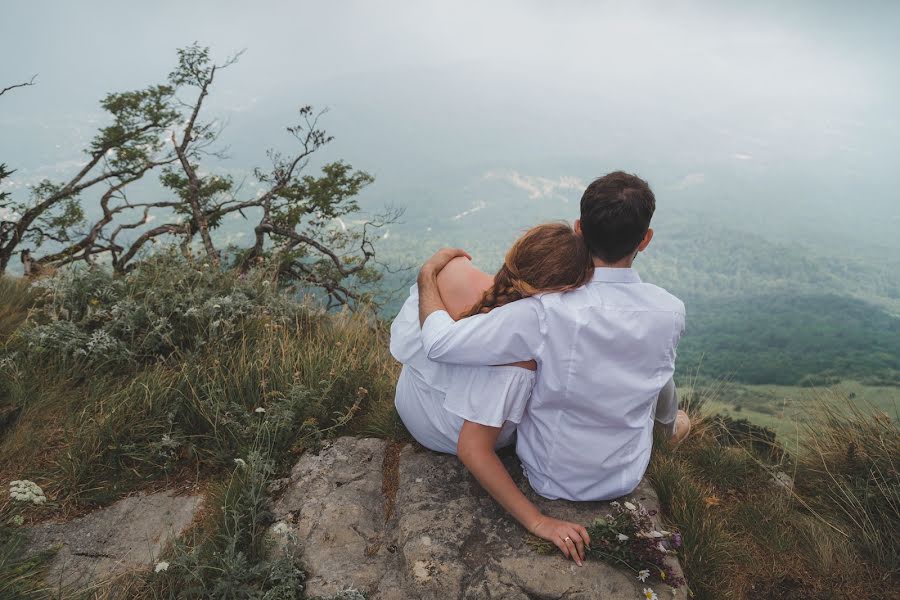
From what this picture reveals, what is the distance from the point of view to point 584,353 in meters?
1.79

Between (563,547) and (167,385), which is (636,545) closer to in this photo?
(563,547)

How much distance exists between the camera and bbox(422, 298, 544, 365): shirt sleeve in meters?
1.78

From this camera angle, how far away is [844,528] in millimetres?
2795

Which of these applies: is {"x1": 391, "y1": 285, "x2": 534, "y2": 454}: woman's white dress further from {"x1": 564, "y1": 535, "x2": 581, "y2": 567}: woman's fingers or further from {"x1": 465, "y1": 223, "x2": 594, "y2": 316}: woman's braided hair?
{"x1": 564, "y1": 535, "x2": 581, "y2": 567}: woman's fingers

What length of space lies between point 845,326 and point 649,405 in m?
144

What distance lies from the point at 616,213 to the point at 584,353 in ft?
1.62

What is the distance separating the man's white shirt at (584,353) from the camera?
177cm

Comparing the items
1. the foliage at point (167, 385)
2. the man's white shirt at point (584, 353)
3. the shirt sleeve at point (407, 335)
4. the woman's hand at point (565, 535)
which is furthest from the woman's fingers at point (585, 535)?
the foliage at point (167, 385)

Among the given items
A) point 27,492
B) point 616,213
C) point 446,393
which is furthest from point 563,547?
point 27,492

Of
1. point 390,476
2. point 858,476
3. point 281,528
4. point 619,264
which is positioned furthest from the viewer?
point 858,476

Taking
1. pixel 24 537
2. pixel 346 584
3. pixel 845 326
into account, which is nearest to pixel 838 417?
pixel 346 584

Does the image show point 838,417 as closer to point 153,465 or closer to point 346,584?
point 346,584

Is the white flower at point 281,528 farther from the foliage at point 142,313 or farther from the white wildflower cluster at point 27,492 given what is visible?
the foliage at point 142,313

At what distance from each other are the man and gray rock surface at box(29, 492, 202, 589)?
58.9 inches
